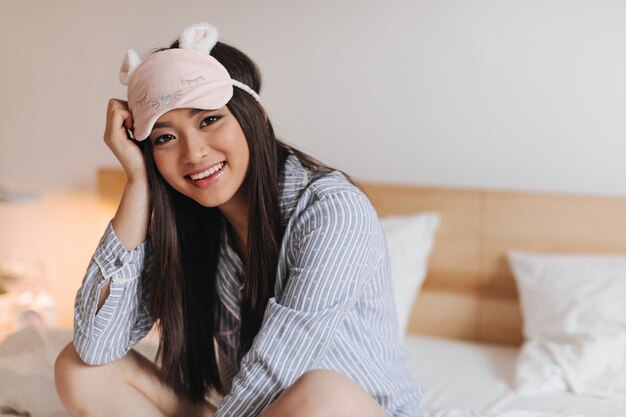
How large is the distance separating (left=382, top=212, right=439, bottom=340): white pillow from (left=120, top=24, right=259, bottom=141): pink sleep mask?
850 mm

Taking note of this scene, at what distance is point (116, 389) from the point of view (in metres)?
1.49

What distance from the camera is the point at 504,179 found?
229cm

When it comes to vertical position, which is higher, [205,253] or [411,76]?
[411,76]

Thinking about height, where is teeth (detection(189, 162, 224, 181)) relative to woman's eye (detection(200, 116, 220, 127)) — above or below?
below

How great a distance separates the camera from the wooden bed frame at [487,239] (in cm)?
214

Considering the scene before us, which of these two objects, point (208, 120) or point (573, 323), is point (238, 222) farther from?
point (573, 323)

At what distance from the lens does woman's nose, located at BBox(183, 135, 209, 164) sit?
1381mm

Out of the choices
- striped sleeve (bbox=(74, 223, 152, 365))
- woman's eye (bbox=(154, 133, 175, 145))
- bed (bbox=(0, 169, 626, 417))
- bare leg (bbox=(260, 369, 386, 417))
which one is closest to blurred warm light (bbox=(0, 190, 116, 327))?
bed (bbox=(0, 169, 626, 417))

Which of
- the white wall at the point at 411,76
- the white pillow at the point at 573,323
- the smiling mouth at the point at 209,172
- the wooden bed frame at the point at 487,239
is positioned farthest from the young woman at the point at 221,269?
the white wall at the point at 411,76

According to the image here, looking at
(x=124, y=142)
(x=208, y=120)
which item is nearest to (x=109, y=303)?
(x=124, y=142)

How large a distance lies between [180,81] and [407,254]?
1.02 m

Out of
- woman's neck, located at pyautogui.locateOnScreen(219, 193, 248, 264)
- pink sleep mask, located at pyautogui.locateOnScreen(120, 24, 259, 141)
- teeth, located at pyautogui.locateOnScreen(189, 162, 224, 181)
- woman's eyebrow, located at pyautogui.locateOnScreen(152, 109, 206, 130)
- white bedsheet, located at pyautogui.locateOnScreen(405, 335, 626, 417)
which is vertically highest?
pink sleep mask, located at pyautogui.locateOnScreen(120, 24, 259, 141)

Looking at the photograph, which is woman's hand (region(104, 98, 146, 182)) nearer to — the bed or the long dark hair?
the long dark hair

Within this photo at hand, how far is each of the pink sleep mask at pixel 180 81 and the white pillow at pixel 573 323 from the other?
1027 mm
